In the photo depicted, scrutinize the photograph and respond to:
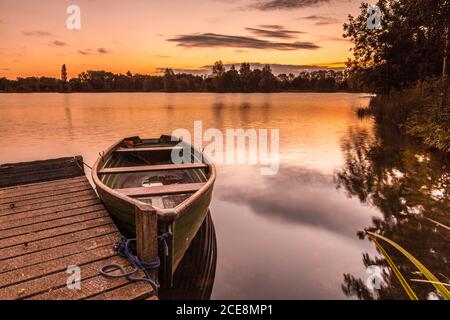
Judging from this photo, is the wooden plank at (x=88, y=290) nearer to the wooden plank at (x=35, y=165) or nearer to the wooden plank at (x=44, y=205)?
the wooden plank at (x=44, y=205)

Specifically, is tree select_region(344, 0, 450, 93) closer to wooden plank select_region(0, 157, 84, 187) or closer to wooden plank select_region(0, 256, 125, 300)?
wooden plank select_region(0, 157, 84, 187)

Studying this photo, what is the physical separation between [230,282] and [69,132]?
22651 millimetres

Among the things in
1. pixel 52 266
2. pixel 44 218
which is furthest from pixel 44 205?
pixel 52 266

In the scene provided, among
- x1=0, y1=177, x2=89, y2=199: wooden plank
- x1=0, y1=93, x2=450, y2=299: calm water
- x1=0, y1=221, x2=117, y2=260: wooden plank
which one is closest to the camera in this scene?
x1=0, y1=221, x2=117, y2=260: wooden plank

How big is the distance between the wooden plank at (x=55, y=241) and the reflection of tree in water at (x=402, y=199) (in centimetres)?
392

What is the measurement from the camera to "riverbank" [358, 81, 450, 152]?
14891 millimetres

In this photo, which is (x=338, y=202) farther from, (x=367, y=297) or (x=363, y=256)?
(x=367, y=297)

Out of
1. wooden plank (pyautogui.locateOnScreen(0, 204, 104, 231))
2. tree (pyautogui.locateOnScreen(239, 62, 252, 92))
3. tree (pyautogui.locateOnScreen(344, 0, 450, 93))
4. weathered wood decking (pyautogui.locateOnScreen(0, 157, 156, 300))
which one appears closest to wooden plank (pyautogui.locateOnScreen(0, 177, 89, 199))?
weathered wood decking (pyautogui.locateOnScreen(0, 157, 156, 300))

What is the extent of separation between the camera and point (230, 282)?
566cm

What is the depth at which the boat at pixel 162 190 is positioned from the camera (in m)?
4.58

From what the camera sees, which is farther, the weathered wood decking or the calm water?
the calm water

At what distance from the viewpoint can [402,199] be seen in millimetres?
9180

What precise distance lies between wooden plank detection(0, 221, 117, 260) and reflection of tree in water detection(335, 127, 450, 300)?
3915 millimetres

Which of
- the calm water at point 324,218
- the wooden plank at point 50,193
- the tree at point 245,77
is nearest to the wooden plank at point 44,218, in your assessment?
the wooden plank at point 50,193
